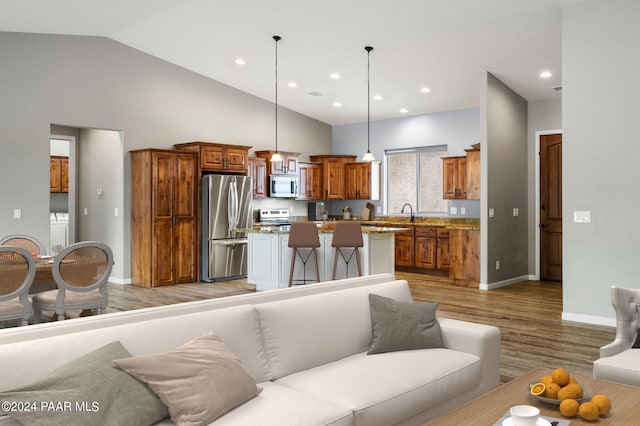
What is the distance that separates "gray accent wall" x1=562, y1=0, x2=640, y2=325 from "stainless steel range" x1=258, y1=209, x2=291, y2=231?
525 cm

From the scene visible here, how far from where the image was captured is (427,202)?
32.3ft

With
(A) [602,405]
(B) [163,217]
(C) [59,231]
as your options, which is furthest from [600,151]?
(C) [59,231]

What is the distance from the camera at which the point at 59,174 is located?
32.9 feet

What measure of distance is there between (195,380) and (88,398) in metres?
0.37

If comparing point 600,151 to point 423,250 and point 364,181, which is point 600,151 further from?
point 364,181

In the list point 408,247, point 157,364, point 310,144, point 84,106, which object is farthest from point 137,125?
point 157,364

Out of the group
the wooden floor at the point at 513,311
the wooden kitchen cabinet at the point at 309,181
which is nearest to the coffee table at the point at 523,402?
the wooden floor at the point at 513,311

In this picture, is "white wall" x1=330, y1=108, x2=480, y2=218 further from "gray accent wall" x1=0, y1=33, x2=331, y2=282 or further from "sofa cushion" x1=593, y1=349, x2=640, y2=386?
"sofa cushion" x1=593, y1=349, x2=640, y2=386

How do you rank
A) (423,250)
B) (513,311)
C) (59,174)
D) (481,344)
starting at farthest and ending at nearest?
(59,174) → (423,250) → (513,311) → (481,344)

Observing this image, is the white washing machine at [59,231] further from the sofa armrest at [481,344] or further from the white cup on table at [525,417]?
the white cup on table at [525,417]

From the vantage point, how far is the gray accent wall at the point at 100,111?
681 cm

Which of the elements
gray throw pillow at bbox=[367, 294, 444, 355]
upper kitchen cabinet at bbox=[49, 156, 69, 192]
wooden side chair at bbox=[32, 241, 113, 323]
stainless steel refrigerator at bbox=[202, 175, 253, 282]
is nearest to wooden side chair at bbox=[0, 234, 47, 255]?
wooden side chair at bbox=[32, 241, 113, 323]

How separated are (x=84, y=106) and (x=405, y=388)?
6763 millimetres

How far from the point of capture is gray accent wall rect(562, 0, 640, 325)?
16.5 feet
